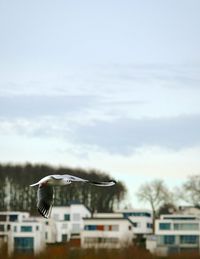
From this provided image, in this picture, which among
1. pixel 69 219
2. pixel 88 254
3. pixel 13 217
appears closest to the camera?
pixel 88 254

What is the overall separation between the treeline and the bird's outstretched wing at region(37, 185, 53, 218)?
81795 mm

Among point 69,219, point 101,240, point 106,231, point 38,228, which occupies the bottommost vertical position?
point 101,240

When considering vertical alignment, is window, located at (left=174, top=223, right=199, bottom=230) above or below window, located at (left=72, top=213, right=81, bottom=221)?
below

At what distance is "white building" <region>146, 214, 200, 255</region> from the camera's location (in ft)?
260

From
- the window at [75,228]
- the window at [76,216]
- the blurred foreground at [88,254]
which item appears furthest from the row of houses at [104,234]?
the blurred foreground at [88,254]

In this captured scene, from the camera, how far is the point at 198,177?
370ft

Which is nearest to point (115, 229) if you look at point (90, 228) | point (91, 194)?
point (90, 228)

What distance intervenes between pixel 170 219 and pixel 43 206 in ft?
226

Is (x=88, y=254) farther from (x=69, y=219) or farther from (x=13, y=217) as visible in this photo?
(x=69, y=219)

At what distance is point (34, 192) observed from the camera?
102750mm

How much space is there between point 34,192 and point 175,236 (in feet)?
86.4

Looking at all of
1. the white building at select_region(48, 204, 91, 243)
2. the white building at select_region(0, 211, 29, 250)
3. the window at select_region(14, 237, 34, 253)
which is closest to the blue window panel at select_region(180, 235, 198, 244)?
the window at select_region(14, 237, 34, 253)

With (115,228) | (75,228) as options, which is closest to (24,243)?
(115,228)

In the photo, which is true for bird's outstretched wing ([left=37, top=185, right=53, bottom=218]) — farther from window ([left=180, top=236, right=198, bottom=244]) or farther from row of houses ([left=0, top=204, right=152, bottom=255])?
window ([left=180, top=236, right=198, bottom=244])
